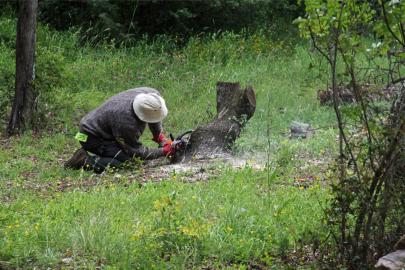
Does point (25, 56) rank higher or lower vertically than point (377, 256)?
higher

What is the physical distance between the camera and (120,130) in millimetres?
8828

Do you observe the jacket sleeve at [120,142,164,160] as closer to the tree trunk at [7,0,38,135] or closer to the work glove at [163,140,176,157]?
the work glove at [163,140,176,157]

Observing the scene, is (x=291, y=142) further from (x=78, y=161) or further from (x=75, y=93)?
(x=75, y=93)

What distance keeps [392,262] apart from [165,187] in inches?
126

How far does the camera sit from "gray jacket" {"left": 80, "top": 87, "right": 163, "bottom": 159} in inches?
344

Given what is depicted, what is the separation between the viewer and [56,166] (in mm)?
9492

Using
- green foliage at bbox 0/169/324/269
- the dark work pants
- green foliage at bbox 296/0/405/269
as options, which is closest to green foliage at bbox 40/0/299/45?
the dark work pants

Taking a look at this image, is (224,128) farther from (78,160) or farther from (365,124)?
(365,124)

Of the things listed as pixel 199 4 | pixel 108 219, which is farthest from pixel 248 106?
pixel 199 4

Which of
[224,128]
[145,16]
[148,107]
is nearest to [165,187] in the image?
[148,107]

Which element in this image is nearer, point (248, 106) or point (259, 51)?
point (248, 106)

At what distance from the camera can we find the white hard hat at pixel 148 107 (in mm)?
8625

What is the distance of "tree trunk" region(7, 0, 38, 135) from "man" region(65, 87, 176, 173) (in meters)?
2.46

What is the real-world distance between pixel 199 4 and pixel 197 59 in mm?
1618
